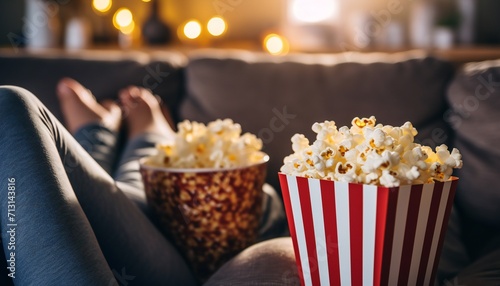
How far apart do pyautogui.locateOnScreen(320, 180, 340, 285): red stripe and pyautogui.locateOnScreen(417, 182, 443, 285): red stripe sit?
0.36 ft

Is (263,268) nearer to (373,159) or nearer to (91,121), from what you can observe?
(373,159)

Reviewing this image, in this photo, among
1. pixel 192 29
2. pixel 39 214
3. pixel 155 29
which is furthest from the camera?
pixel 192 29

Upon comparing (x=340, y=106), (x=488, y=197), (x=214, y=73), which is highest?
(x=214, y=73)

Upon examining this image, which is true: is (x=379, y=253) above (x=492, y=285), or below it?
above

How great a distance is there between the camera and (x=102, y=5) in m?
3.37

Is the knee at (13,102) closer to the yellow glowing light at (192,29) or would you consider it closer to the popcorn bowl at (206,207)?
the popcorn bowl at (206,207)

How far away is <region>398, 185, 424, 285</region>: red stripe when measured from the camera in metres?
0.65

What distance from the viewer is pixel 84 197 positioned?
3.06 ft

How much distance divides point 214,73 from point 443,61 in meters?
0.71

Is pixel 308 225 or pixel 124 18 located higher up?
pixel 124 18

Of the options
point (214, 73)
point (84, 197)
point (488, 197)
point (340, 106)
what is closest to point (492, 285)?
point (488, 197)

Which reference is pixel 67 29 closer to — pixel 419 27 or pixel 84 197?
pixel 419 27

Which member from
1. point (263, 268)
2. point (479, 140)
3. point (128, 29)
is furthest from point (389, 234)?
point (128, 29)

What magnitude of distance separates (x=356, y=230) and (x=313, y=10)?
2474 mm
